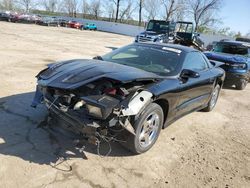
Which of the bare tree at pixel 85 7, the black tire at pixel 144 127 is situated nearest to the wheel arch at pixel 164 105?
the black tire at pixel 144 127

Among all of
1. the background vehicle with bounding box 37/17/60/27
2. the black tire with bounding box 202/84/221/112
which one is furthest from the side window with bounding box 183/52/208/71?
the background vehicle with bounding box 37/17/60/27

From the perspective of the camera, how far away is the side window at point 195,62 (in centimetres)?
A: 489

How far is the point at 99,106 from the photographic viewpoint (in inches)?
122

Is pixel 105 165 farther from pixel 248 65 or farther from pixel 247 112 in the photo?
pixel 248 65

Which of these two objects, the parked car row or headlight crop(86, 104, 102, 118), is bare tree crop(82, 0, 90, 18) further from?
headlight crop(86, 104, 102, 118)

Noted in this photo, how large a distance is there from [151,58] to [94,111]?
6.54 ft

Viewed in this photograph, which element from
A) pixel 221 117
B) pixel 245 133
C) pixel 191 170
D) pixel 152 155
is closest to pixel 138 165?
pixel 152 155

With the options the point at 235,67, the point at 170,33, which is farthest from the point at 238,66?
the point at 170,33

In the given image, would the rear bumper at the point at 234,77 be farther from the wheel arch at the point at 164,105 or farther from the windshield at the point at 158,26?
the windshield at the point at 158,26

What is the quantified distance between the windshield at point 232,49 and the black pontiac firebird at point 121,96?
21.8 feet

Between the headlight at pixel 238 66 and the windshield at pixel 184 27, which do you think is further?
the windshield at pixel 184 27

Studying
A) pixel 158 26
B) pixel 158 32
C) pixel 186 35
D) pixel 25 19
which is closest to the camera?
pixel 186 35

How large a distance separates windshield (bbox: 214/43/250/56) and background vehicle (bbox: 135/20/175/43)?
749 centimetres

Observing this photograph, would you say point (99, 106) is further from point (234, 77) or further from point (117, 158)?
point (234, 77)
